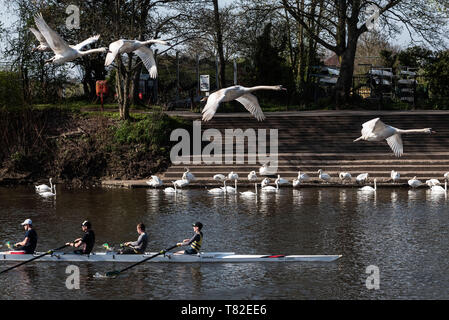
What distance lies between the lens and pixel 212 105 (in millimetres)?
20281

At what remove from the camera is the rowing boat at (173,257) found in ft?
69.7

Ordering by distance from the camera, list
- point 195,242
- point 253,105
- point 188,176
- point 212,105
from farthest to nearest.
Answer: point 188,176, point 253,105, point 195,242, point 212,105

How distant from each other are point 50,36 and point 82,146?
19.9 metres

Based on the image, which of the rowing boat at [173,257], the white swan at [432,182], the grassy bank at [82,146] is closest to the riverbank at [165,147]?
the grassy bank at [82,146]

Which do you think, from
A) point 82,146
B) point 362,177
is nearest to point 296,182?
point 362,177

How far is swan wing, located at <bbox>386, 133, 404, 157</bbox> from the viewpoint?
26266mm

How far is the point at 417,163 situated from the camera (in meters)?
37.3

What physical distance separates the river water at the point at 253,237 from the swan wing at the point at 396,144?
2.60 m

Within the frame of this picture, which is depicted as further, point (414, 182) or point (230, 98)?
point (414, 182)

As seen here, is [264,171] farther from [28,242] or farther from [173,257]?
[28,242]
